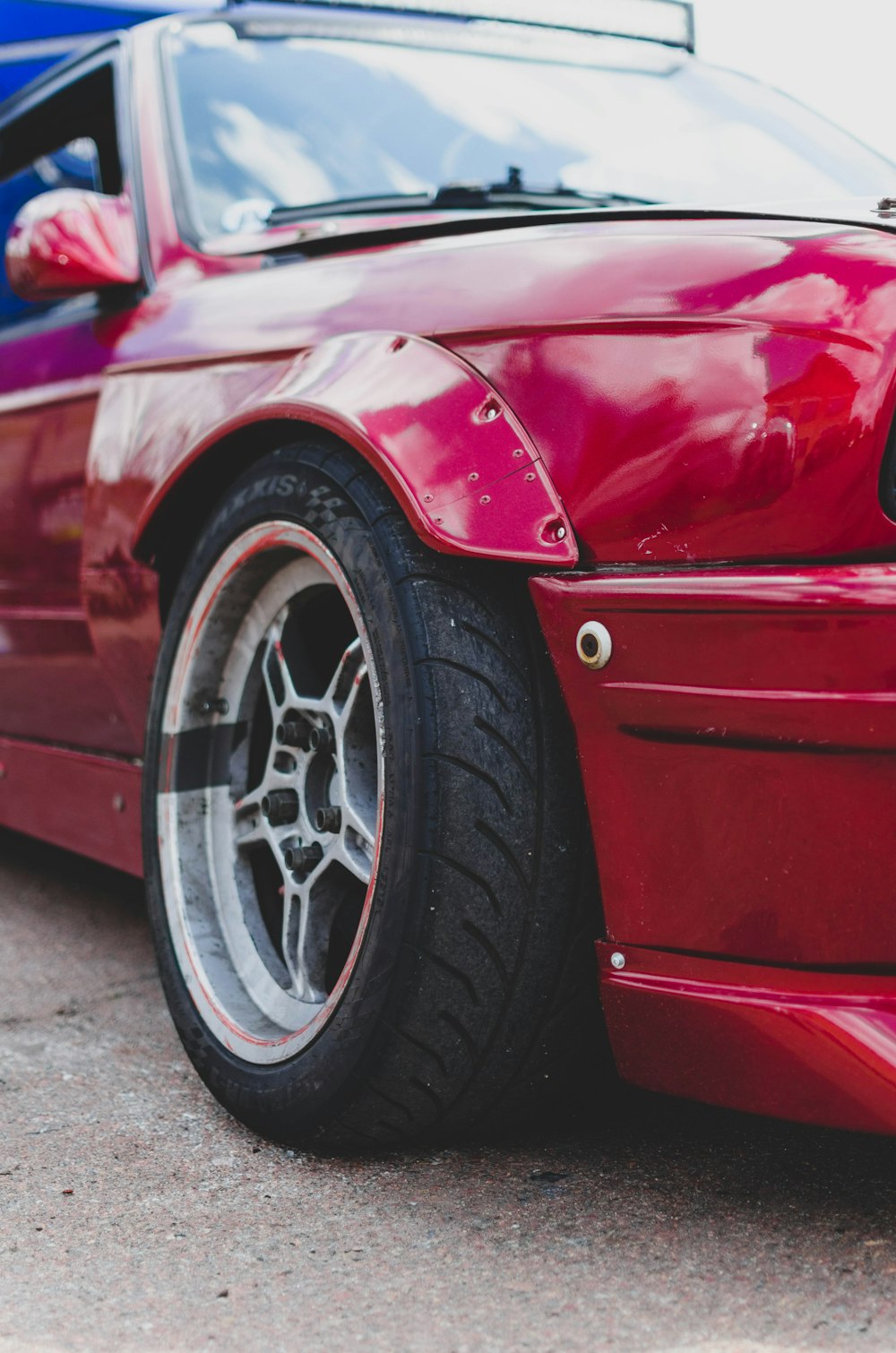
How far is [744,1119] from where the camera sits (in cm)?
188

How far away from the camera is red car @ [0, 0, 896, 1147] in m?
1.38

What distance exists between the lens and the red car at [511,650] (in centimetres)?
138

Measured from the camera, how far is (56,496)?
8.66ft

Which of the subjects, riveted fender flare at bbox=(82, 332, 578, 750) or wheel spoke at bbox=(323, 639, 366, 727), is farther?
wheel spoke at bbox=(323, 639, 366, 727)

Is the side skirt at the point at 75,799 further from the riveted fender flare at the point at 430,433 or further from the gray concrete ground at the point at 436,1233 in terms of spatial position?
the riveted fender flare at the point at 430,433

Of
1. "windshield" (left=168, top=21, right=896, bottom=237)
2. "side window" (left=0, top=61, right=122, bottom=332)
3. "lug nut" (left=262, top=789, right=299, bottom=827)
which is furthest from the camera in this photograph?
"side window" (left=0, top=61, right=122, bottom=332)

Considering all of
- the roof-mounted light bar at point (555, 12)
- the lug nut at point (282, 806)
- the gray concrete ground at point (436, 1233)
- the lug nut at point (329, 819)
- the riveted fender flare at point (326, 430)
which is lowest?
the gray concrete ground at point (436, 1233)

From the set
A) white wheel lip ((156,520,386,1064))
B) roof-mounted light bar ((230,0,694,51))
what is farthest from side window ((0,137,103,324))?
white wheel lip ((156,520,386,1064))

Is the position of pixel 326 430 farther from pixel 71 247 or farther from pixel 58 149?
pixel 58 149

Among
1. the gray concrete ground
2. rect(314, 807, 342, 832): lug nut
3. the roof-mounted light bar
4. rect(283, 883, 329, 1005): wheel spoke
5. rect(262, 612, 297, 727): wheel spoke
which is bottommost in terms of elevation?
the gray concrete ground

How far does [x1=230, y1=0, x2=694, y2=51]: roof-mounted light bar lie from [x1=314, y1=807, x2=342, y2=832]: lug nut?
73.2 inches

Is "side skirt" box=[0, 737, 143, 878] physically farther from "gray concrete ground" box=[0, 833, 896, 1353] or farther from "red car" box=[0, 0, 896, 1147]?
"gray concrete ground" box=[0, 833, 896, 1353]

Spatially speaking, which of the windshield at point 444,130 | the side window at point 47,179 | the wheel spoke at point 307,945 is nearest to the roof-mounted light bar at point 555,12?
the windshield at point 444,130

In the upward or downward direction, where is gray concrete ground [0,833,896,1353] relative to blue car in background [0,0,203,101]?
downward
